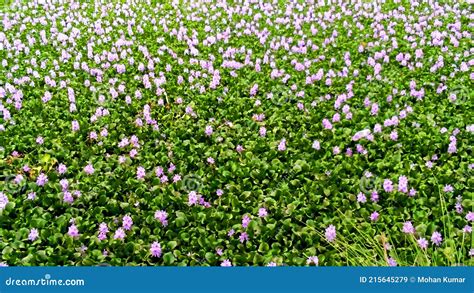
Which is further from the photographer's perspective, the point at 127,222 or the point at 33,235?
the point at 127,222

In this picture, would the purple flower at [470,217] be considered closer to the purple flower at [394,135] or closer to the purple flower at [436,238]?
the purple flower at [436,238]

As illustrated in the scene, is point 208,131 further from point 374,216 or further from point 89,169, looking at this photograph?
point 374,216

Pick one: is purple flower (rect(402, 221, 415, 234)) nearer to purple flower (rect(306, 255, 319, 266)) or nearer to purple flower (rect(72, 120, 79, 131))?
purple flower (rect(306, 255, 319, 266))

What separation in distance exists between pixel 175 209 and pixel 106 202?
2.49 feet

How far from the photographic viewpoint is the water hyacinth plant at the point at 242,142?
5098mm

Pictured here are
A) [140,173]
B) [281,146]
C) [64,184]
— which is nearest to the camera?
[64,184]

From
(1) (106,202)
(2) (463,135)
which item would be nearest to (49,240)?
(1) (106,202)

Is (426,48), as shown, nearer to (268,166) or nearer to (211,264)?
(268,166)

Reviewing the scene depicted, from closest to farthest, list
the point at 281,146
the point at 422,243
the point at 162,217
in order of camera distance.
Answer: the point at 422,243
the point at 162,217
the point at 281,146

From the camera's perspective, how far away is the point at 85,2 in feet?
42.7

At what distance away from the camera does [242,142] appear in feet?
22.3

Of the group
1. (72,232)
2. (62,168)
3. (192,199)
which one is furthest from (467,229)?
(62,168)

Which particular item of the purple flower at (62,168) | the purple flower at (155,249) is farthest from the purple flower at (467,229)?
the purple flower at (62,168)

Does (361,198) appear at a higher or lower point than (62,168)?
lower
